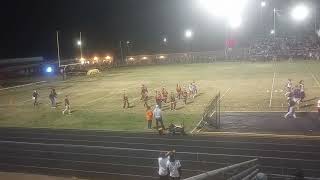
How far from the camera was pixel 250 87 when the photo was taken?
4609 centimetres

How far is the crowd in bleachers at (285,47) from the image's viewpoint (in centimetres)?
8481

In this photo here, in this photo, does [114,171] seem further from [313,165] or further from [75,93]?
[75,93]

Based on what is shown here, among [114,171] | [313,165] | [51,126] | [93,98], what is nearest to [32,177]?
[114,171]

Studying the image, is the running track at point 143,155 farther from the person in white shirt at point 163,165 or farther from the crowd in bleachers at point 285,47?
the crowd in bleachers at point 285,47

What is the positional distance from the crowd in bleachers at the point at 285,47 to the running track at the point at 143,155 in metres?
61.5

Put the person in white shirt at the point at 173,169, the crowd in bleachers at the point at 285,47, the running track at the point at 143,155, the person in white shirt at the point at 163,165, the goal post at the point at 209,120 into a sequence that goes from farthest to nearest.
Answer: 1. the crowd in bleachers at the point at 285,47
2. the goal post at the point at 209,120
3. the running track at the point at 143,155
4. the person in white shirt at the point at 163,165
5. the person in white shirt at the point at 173,169

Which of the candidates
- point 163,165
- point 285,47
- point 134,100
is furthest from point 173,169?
point 285,47

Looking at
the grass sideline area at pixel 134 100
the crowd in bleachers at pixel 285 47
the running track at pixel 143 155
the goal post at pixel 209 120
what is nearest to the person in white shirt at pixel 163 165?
the running track at pixel 143 155

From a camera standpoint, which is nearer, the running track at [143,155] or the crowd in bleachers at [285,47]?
the running track at [143,155]

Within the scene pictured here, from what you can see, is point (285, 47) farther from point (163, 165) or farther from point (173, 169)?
point (173, 169)

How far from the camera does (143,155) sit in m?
22.2

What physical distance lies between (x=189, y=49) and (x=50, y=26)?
36609 mm

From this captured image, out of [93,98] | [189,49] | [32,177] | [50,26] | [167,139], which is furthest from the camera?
[189,49]

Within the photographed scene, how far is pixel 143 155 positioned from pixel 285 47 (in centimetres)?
7739
